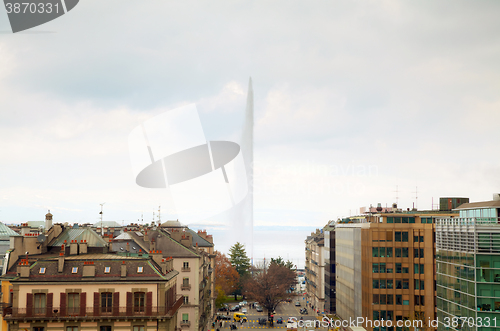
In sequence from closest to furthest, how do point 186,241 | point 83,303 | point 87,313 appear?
point 87,313
point 83,303
point 186,241

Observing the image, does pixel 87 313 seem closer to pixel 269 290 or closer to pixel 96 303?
pixel 96 303

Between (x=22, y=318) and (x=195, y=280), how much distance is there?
27.9 m

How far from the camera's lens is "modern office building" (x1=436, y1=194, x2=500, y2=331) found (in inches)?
1644

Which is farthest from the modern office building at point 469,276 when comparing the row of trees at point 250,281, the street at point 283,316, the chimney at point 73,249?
the row of trees at point 250,281

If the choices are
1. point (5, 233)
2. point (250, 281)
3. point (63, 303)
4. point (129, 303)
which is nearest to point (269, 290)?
point (250, 281)

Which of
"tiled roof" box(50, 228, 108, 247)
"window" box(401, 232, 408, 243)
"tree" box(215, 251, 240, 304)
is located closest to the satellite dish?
"tiled roof" box(50, 228, 108, 247)

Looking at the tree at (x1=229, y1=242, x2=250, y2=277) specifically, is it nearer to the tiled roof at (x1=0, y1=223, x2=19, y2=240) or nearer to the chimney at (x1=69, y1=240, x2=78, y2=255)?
the tiled roof at (x1=0, y1=223, x2=19, y2=240)

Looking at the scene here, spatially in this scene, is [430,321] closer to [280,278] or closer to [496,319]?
[496,319]

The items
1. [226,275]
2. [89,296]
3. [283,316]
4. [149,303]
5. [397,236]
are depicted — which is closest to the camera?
[89,296]

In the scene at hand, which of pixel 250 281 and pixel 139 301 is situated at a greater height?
pixel 139 301

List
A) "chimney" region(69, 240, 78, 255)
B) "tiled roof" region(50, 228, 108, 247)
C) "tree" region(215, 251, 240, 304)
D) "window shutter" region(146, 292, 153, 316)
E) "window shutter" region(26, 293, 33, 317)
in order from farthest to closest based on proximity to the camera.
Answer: "tree" region(215, 251, 240, 304)
"tiled roof" region(50, 228, 108, 247)
"chimney" region(69, 240, 78, 255)
"window shutter" region(146, 292, 153, 316)
"window shutter" region(26, 293, 33, 317)

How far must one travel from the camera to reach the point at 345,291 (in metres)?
89.6

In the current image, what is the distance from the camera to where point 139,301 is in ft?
141

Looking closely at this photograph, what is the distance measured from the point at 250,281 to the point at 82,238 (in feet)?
235
